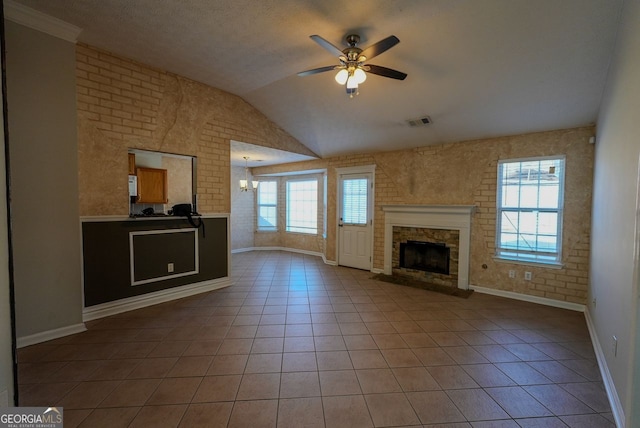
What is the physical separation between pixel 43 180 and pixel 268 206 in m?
5.60

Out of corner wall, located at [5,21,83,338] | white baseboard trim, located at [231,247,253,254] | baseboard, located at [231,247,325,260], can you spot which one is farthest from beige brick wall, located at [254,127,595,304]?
corner wall, located at [5,21,83,338]

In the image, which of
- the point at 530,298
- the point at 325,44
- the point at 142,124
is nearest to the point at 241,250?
the point at 142,124

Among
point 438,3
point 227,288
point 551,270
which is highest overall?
point 438,3

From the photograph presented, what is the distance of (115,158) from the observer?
319 centimetres

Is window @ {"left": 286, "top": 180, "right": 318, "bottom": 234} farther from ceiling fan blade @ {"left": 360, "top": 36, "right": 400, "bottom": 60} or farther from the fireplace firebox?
ceiling fan blade @ {"left": 360, "top": 36, "right": 400, "bottom": 60}

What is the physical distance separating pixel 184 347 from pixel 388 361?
1.89m

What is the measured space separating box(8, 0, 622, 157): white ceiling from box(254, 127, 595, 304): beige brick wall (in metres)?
0.27

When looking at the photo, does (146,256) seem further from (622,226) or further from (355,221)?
(622,226)

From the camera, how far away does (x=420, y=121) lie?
4.12 meters

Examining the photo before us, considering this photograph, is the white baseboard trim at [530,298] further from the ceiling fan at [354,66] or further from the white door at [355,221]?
the ceiling fan at [354,66]

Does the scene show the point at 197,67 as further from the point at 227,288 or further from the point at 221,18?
the point at 227,288

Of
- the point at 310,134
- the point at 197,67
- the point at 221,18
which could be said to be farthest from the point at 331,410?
the point at 310,134

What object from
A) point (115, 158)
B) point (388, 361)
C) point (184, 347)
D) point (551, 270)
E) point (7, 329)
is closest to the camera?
point (7, 329)

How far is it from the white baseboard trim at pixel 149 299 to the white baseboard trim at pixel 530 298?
13.5ft
